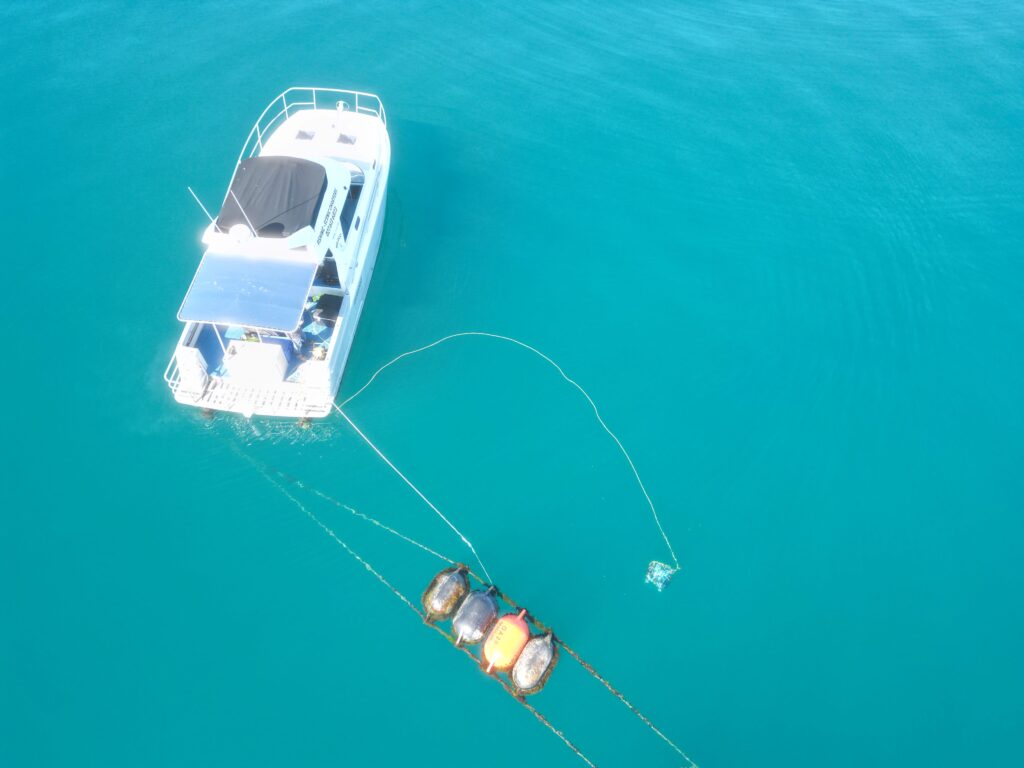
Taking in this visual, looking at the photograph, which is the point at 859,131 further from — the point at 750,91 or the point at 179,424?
the point at 179,424

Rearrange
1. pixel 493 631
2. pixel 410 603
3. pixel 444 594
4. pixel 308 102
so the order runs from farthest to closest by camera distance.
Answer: pixel 308 102 < pixel 410 603 < pixel 444 594 < pixel 493 631

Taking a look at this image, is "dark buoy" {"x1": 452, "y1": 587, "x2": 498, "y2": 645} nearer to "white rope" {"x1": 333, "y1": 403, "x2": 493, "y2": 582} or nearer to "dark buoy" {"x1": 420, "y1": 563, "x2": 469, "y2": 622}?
"dark buoy" {"x1": 420, "y1": 563, "x2": 469, "y2": 622}

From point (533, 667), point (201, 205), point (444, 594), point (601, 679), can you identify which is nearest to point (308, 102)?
point (201, 205)

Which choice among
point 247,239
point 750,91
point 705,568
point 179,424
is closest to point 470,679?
point 705,568

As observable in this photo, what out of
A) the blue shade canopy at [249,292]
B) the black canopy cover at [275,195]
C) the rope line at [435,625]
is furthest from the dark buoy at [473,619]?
the black canopy cover at [275,195]

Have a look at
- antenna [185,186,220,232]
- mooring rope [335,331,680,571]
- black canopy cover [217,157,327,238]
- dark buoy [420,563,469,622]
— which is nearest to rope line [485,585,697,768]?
dark buoy [420,563,469,622]

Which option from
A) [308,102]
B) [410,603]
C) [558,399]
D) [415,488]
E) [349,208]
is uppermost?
[308,102]

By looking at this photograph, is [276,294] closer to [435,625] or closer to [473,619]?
[435,625]
